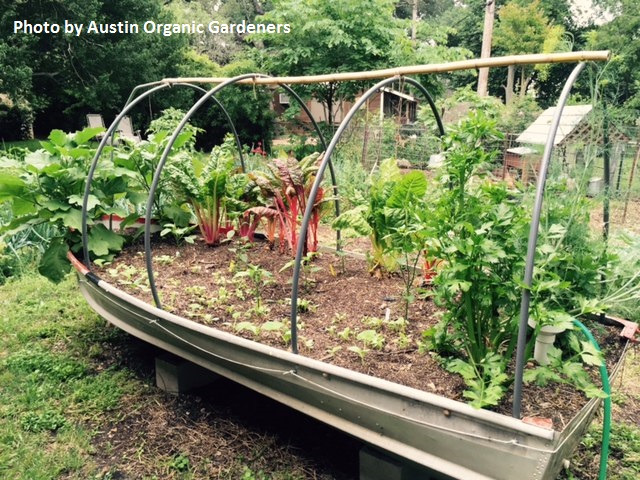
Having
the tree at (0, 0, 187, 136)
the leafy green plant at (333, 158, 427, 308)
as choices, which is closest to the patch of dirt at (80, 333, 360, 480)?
the leafy green plant at (333, 158, 427, 308)

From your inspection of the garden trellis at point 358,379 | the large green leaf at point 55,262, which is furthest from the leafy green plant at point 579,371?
the large green leaf at point 55,262

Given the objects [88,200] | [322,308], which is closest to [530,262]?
[322,308]

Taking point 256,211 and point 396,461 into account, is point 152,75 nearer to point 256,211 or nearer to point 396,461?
point 256,211

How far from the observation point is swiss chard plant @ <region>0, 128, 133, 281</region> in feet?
10.6

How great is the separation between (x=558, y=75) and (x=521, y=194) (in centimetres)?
2589

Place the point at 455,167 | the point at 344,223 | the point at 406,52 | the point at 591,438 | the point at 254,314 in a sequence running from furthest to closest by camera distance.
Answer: the point at 406,52
the point at 344,223
the point at 254,314
the point at 591,438
the point at 455,167

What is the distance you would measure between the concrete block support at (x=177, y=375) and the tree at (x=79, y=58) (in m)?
9.48

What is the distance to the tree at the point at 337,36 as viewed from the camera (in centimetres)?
865

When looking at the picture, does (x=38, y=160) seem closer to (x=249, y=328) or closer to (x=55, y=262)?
(x=55, y=262)

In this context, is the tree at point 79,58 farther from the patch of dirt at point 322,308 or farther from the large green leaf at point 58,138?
the patch of dirt at point 322,308

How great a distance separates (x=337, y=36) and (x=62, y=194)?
655cm

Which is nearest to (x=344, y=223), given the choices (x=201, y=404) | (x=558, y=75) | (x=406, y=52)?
(x=201, y=404)

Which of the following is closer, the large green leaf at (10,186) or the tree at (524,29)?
the large green leaf at (10,186)

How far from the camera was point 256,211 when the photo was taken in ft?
11.0
